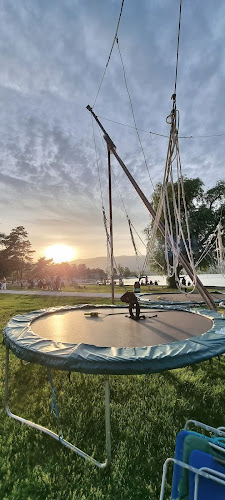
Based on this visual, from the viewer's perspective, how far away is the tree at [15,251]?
125 ft

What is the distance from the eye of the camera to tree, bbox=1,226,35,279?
38037 mm

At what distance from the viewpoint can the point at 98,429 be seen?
210cm

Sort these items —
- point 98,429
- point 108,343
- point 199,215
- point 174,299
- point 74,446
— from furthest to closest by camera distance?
point 199,215
point 174,299
point 108,343
point 98,429
point 74,446

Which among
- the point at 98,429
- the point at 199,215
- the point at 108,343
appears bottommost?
the point at 98,429

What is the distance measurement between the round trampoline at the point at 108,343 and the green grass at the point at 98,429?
0.11 meters

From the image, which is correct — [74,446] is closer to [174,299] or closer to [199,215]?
[174,299]

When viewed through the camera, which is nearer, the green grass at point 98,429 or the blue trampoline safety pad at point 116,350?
the green grass at point 98,429

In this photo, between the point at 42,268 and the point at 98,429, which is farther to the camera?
the point at 42,268

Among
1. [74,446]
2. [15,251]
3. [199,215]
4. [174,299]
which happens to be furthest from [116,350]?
[15,251]

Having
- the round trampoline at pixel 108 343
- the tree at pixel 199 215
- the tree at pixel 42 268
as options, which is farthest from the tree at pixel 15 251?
the round trampoline at pixel 108 343

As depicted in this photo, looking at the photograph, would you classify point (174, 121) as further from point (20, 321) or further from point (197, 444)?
point (197, 444)

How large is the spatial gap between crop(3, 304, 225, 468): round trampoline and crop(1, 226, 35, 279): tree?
3667 centimetres

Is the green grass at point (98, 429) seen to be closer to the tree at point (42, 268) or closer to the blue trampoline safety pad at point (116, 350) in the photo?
the blue trampoline safety pad at point (116, 350)

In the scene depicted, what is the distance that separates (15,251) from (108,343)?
39.0m
